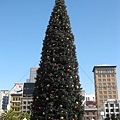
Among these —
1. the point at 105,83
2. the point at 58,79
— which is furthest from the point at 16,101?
the point at 58,79

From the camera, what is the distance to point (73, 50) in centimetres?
1409

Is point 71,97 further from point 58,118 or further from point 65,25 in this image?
point 65,25

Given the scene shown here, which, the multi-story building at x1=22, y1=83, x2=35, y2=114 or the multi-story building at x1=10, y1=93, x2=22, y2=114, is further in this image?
the multi-story building at x1=10, y1=93, x2=22, y2=114

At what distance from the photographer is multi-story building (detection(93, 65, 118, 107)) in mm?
111938

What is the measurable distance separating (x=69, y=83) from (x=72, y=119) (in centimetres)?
213

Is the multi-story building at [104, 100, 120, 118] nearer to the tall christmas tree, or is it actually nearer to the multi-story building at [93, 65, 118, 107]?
the multi-story building at [93, 65, 118, 107]

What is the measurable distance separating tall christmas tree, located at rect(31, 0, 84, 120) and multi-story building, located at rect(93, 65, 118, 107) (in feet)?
329

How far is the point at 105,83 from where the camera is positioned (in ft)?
384

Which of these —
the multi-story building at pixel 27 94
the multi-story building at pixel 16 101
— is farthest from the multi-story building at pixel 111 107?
the multi-story building at pixel 16 101

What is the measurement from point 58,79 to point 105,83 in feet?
356

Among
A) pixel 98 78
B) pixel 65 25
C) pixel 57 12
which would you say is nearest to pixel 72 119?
pixel 65 25

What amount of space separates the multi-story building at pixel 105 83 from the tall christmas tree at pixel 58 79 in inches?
3944

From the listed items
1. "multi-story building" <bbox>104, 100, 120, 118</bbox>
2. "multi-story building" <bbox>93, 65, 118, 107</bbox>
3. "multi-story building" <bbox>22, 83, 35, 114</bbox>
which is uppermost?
"multi-story building" <bbox>93, 65, 118, 107</bbox>

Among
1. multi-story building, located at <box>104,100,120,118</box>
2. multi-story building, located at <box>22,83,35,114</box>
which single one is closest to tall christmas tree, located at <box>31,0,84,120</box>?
multi-story building, located at <box>22,83,35,114</box>
